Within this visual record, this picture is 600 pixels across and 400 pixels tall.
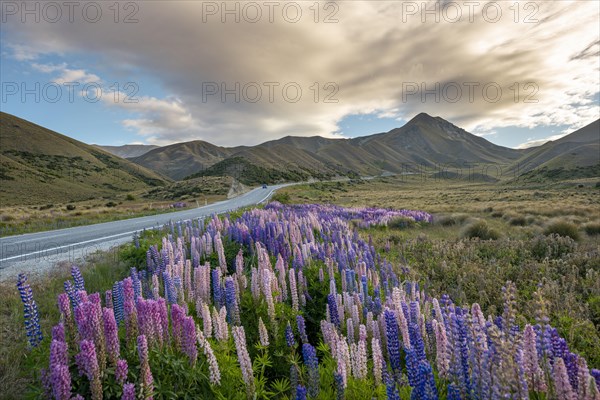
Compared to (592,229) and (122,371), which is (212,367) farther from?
(592,229)

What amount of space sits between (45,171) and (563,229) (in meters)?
172

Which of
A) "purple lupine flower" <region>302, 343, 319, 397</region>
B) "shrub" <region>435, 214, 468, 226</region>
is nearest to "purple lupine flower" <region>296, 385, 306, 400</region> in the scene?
"purple lupine flower" <region>302, 343, 319, 397</region>

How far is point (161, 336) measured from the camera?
2.83m

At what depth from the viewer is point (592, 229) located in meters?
14.2

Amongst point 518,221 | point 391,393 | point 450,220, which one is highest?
point 391,393

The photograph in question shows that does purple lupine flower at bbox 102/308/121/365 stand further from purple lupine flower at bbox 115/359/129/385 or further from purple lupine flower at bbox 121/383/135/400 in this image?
purple lupine flower at bbox 121/383/135/400

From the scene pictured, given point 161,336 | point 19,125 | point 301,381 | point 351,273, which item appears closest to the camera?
point 161,336

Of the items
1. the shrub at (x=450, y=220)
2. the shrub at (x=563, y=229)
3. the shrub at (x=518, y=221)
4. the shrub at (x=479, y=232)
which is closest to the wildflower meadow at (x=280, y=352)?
the shrub at (x=479, y=232)

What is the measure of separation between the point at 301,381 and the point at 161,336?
1294 mm

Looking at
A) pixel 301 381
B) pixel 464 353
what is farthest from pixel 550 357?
pixel 301 381

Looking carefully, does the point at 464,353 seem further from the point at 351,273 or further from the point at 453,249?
the point at 453,249

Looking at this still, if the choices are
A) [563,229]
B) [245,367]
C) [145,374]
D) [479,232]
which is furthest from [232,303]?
[563,229]

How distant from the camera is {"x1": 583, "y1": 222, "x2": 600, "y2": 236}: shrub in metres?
14.1

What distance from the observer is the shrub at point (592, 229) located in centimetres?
1412
